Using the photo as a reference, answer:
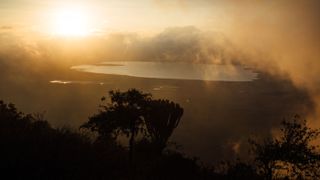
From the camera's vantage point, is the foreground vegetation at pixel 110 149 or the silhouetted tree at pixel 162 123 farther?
the silhouetted tree at pixel 162 123

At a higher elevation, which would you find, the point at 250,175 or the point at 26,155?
the point at 26,155

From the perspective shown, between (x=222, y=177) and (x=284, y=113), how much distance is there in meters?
89.1

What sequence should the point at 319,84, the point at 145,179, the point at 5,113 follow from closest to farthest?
the point at 145,179 < the point at 5,113 < the point at 319,84

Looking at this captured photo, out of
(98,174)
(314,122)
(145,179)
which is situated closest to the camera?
(98,174)

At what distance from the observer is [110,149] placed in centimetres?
2742

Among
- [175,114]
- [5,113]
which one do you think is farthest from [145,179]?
[175,114]

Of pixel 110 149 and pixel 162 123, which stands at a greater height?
pixel 162 123

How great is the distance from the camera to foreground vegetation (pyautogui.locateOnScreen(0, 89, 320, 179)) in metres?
16.7

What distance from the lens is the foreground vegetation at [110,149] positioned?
54.7ft

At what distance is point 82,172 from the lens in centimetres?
1752

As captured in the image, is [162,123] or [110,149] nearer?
[110,149]

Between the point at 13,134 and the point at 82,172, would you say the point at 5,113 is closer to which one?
the point at 13,134

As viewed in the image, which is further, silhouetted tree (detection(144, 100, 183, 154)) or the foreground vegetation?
silhouetted tree (detection(144, 100, 183, 154))

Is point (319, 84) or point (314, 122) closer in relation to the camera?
point (314, 122)
